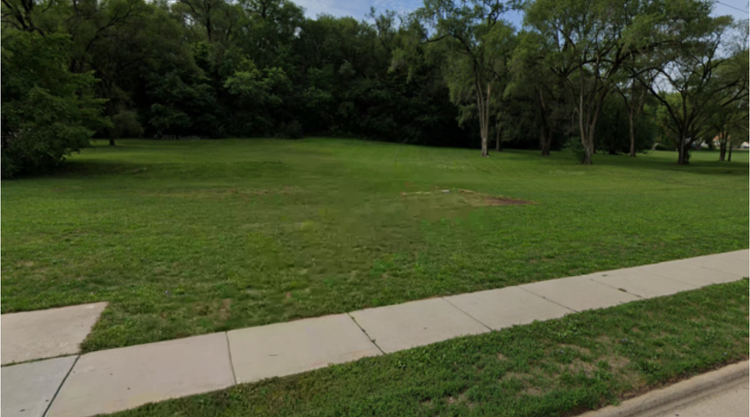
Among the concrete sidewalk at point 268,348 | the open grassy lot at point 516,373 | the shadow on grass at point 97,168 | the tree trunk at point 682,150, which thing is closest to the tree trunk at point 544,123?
the tree trunk at point 682,150

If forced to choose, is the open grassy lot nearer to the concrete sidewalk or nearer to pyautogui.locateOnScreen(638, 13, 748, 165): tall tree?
the concrete sidewalk

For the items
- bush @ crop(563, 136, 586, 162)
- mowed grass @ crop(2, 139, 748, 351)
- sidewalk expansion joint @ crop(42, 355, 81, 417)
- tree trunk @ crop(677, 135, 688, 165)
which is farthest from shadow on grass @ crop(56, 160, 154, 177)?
tree trunk @ crop(677, 135, 688, 165)

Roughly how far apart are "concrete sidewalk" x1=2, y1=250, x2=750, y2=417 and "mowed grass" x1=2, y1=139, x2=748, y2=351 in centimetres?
31

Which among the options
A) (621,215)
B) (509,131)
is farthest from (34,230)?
(509,131)

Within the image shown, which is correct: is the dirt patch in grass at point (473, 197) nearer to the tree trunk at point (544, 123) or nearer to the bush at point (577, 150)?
the bush at point (577, 150)

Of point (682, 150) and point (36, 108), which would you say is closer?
point (36, 108)

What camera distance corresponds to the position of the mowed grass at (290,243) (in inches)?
176

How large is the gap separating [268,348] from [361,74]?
57165mm

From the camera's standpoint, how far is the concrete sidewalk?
278 cm

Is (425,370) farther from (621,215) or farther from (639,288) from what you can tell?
(621,215)

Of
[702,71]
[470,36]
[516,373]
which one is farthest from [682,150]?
[516,373]

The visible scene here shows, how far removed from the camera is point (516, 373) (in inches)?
123

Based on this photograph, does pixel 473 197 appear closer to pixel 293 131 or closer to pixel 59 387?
pixel 59 387

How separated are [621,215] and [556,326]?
7756 millimetres
